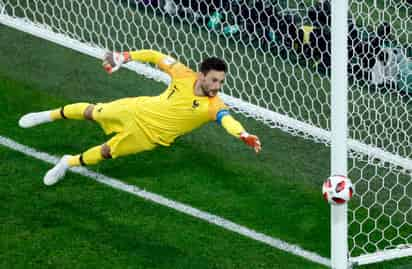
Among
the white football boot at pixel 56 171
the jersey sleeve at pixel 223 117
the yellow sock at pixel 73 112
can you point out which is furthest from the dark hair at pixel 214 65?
the white football boot at pixel 56 171

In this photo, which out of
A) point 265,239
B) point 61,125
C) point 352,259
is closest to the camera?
point 352,259

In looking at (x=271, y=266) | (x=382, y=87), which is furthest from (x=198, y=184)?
(x=382, y=87)

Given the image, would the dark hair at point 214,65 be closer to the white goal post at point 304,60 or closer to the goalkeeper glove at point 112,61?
the goalkeeper glove at point 112,61

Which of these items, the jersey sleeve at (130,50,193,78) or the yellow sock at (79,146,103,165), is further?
the yellow sock at (79,146,103,165)

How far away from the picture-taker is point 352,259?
6.52 meters

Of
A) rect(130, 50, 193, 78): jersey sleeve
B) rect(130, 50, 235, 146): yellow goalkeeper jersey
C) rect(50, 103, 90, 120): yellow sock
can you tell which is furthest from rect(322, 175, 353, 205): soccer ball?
Result: rect(50, 103, 90, 120): yellow sock

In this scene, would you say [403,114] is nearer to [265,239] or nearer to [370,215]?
[370,215]

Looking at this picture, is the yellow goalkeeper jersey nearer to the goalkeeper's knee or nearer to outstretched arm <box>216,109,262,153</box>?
outstretched arm <box>216,109,262,153</box>

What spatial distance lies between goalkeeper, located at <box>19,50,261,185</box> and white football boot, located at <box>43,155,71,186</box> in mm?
29

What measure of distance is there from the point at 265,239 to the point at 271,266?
361mm

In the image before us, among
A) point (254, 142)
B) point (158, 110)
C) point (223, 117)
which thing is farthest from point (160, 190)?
point (254, 142)

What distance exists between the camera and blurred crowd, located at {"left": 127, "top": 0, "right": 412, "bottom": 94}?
8.09m

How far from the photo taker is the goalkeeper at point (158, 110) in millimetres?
6766

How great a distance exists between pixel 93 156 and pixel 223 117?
4.21ft
